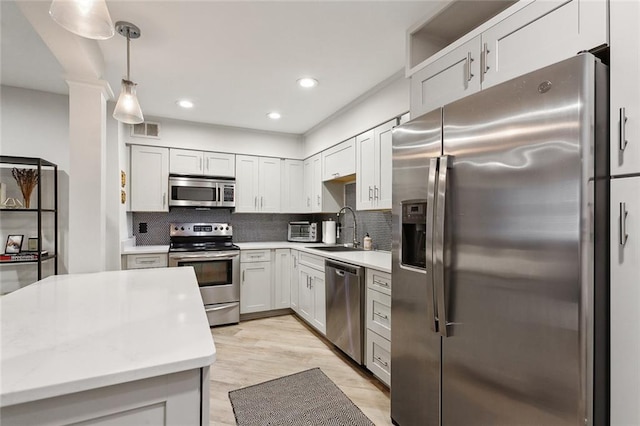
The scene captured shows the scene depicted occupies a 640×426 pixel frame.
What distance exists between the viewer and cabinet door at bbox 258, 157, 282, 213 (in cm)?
431

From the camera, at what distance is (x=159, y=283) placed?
5.39ft

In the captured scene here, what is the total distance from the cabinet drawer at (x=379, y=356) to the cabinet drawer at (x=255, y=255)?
1.88 meters

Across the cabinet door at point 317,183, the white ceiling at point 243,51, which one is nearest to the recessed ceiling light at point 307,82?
the white ceiling at point 243,51

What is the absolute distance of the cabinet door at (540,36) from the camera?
3.67 feet

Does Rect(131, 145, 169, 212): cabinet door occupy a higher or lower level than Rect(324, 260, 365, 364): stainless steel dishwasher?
higher

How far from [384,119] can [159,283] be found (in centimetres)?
213

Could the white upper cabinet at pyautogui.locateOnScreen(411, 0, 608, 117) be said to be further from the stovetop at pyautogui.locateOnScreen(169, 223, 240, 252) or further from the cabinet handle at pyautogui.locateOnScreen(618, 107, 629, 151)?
the stovetop at pyautogui.locateOnScreen(169, 223, 240, 252)

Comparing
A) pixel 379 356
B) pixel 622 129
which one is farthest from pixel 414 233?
pixel 379 356

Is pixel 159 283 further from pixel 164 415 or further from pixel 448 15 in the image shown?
pixel 448 15

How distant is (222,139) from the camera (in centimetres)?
Result: 410

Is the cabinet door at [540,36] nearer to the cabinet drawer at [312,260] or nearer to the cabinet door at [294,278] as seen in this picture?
the cabinet drawer at [312,260]

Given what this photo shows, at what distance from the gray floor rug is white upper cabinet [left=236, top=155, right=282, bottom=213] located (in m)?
2.37

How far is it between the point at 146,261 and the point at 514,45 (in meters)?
3.61

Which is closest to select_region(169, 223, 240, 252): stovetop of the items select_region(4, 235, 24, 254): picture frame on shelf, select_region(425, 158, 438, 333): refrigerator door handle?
select_region(4, 235, 24, 254): picture frame on shelf
